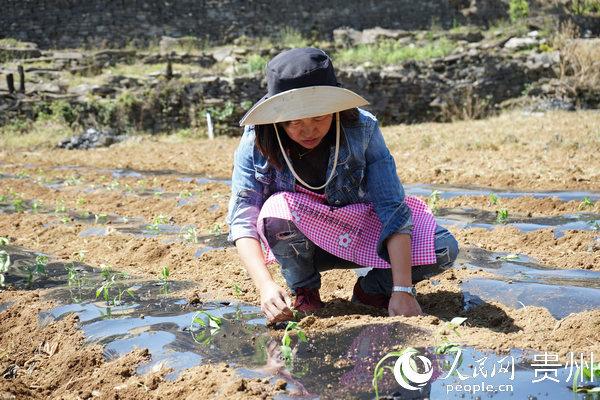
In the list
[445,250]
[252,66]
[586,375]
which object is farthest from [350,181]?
[252,66]

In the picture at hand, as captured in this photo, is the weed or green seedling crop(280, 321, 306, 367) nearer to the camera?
green seedling crop(280, 321, 306, 367)

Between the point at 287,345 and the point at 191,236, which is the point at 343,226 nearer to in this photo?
the point at 287,345

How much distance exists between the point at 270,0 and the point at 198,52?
426cm

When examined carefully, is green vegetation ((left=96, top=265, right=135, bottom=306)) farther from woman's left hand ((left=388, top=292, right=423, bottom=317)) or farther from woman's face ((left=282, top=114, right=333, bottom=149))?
woman's left hand ((left=388, top=292, right=423, bottom=317))

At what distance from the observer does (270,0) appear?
22516 millimetres

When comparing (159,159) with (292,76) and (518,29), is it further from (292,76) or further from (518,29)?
(518,29)

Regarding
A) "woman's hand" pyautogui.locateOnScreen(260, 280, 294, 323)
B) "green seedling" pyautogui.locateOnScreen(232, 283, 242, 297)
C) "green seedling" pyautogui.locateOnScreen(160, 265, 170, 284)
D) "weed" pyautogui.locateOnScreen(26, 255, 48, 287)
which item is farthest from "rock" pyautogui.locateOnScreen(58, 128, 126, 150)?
"woman's hand" pyautogui.locateOnScreen(260, 280, 294, 323)

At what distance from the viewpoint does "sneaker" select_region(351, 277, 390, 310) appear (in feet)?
9.98

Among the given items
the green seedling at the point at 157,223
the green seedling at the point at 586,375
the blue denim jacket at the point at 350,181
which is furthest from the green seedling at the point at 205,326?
the green seedling at the point at 157,223

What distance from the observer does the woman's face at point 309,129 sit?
2.61 meters

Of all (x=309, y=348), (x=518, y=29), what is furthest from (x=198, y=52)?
(x=309, y=348)

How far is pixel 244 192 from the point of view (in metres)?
2.86

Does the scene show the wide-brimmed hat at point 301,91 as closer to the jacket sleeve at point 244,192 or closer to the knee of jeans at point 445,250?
the jacket sleeve at point 244,192
